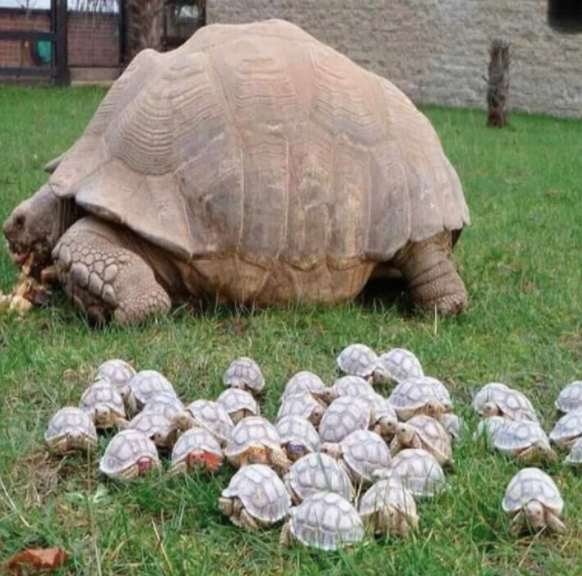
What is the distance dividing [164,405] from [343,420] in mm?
480

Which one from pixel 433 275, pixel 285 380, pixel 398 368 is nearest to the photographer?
pixel 398 368

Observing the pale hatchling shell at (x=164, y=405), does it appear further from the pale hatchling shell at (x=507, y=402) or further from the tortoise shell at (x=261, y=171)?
Result: the tortoise shell at (x=261, y=171)

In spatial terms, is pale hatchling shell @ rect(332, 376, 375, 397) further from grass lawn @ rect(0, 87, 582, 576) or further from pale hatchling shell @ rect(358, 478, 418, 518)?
pale hatchling shell @ rect(358, 478, 418, 518)

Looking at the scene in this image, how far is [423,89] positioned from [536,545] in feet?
55.5

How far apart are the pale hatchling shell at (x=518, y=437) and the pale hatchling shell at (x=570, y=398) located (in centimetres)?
35

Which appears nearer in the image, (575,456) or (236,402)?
(575,456)

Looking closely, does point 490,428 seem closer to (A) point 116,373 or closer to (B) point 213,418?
(B) point 213,418

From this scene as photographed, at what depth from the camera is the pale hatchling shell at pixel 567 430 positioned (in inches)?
114

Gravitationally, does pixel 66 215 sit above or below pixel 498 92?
above

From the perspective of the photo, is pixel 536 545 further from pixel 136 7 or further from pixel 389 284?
pixel 136 7

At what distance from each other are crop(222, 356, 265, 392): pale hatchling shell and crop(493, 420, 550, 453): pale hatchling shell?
2.61 ft

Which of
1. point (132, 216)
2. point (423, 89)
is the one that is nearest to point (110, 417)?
point (132, 216)

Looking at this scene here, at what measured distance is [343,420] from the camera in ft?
9.21

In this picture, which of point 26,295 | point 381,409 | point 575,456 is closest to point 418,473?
point 381,409
